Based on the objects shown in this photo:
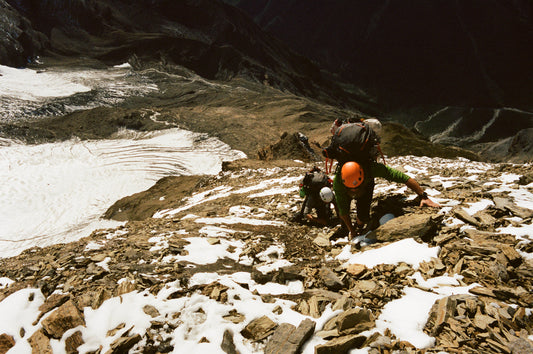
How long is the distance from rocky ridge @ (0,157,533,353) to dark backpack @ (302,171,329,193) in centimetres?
149

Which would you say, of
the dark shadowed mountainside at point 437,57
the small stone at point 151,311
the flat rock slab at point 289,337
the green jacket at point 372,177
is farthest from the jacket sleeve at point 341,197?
the dark shadowed mountainside at point 437,57

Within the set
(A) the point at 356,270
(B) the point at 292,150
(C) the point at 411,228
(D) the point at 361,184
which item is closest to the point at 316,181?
(D) the point at 361,184

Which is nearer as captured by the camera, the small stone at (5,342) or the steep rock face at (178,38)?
the small stone at (5,342)

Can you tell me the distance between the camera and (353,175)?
484 cm

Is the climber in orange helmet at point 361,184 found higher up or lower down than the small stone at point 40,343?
higher up

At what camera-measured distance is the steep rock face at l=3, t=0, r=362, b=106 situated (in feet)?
273

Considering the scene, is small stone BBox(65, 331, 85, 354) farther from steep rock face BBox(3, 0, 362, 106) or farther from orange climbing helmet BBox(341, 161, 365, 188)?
steep rock face BBox(3, 0, 362, 106)

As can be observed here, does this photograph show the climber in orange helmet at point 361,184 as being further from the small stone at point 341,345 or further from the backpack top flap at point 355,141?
the small stone at point 341,345

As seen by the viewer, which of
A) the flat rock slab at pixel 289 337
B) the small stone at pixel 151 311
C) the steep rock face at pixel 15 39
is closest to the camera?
the flat rock slab at pixel 289 337

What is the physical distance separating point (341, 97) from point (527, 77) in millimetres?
79476

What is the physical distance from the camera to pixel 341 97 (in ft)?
330

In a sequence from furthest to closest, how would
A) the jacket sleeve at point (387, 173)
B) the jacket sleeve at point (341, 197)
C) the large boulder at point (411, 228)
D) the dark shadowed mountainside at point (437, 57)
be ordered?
the dark shadowed mountainside at point (437, 57)
the jacket sleeve at point (341, 197)
the jacket sleeve at point (387, 173)
the large boulder at point (411, 228)

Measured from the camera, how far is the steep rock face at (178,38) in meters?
83.1

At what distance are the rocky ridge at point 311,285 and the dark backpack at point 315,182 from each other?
1.49 meters
